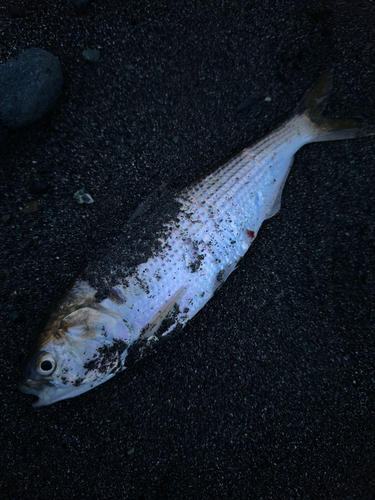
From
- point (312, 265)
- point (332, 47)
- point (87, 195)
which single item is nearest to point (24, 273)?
point (87, 195)

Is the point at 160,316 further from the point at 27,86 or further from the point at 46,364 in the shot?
the point at 27,86

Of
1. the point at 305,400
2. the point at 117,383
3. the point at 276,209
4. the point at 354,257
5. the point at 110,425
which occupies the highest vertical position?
the point at 276,209

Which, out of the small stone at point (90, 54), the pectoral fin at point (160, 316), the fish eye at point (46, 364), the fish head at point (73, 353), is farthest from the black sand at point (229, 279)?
the fish eye at point (46, 364)

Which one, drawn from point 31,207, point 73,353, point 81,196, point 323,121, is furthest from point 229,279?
point 31,207

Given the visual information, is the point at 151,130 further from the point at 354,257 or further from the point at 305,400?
the point at 305,400

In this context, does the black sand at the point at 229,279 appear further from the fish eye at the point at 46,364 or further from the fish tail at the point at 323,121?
the fish eye at the point at 46,364

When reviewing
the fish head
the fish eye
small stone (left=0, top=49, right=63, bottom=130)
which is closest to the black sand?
small stone (left=0, top=49, right=63, bottom=130)
